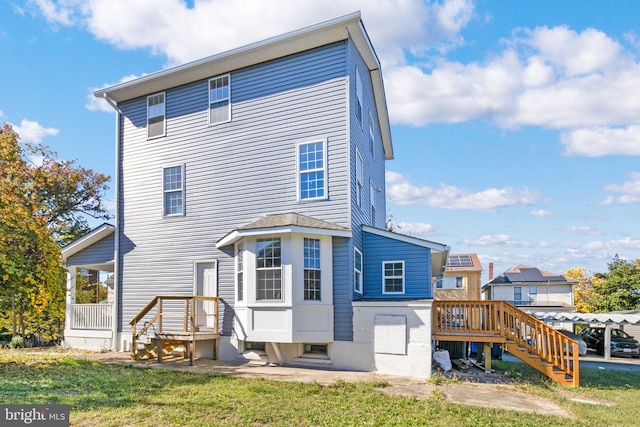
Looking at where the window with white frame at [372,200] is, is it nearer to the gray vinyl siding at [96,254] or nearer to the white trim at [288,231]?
the white trim at [288,231]

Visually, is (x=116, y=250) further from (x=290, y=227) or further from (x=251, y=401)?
(x=251, y=401)

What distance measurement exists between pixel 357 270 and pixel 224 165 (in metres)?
5.01

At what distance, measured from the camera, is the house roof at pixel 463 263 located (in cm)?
3672

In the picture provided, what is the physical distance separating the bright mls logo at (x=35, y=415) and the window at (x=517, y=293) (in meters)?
37.5

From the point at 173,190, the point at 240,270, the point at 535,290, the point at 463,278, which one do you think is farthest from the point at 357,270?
the point at 535,290

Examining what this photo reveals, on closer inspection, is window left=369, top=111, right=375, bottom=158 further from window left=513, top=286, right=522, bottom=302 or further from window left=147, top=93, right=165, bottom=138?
window left=513, top=286, right=522, bottom=302

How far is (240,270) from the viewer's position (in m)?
12.4

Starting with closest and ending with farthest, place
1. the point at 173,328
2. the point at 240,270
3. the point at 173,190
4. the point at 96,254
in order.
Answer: the point at 240,270 < the point at 173,328 < the point at 173,190 < the point at 96,254

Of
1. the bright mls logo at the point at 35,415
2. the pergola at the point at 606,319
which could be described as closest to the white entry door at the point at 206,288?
the bright mls logo at the point at 35,415

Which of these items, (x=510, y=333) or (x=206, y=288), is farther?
(x=206, y=288)

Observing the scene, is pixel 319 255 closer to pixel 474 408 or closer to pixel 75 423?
pixel 474 408

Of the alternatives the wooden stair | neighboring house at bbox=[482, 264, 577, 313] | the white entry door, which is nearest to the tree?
the white entry door

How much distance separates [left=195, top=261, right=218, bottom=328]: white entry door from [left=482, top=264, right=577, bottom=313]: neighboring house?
30360 mm

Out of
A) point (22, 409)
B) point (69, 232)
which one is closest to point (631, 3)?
point (22, 409)
